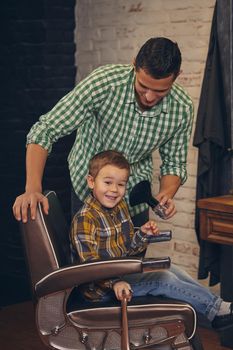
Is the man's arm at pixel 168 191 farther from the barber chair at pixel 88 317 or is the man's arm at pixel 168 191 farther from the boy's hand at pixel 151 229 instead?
the barber chair at pixel 88 317

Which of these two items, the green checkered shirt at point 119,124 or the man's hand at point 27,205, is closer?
the man's hand at point 27,205

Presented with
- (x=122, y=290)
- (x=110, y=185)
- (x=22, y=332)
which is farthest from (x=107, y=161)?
(x=22, y=332)

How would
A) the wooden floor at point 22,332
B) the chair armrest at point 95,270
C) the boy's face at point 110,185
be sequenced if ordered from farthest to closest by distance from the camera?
the wooden floor at point 22,332 < the boy's face at point 110,185 < the chair armrest at point 95,270

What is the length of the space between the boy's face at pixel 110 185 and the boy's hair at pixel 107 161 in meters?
0.01

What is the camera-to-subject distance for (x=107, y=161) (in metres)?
2.88

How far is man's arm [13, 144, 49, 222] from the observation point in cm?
272

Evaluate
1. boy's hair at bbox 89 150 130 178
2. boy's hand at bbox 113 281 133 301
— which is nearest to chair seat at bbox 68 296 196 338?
boy's hand at bbox 113 281 133 301

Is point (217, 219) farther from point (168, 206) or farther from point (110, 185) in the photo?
point (110, 185)

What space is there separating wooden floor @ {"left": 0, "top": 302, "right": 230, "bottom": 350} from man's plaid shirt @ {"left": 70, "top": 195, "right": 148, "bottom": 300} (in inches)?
47.8

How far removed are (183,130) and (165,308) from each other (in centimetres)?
79

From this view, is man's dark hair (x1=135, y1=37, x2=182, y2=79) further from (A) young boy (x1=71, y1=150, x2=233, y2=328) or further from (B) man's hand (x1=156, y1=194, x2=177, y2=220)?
(B) man's hand (x1=156, y1=194, x2=177, y2=220)

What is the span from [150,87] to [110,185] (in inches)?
14.4

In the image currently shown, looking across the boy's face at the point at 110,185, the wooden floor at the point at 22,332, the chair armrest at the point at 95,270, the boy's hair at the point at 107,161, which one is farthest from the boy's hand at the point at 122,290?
the wooden floor at the point at 22,332

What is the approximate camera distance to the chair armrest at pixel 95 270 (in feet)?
8.61
